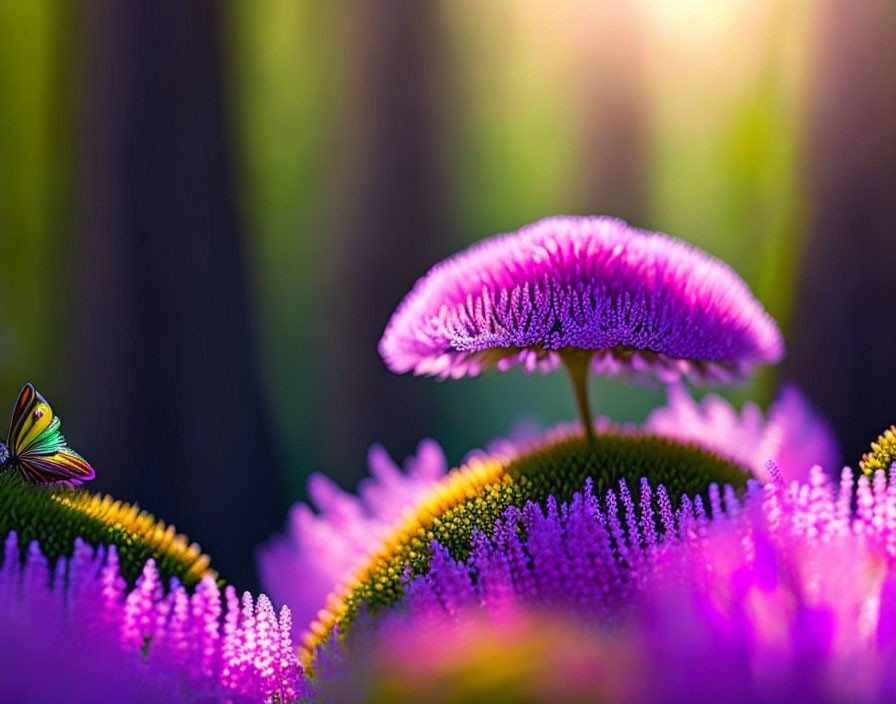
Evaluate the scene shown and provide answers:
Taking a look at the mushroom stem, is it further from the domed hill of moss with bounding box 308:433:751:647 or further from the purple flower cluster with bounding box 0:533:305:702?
the purple flower cluster with bounding box 0:533:305:702

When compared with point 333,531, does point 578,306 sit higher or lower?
higher

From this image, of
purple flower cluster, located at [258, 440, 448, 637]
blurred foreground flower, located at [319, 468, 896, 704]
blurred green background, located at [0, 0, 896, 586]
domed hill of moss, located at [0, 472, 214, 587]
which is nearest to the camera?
blurred foreground flower, located at [319, 468, 896, 704]

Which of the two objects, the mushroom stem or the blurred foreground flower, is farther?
the mushroom stem

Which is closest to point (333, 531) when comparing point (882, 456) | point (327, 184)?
point (882, 456)

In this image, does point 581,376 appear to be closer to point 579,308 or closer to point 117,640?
A: point 579,308

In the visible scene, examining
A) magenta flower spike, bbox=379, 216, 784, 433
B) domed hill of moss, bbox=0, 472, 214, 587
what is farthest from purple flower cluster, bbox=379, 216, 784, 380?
domed hill of moss, bbox=0, 472, 214, 587

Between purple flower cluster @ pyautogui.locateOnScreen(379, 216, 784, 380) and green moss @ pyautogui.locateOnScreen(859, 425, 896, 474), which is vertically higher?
purple flower cluster @ pyautogui.locateOnScreen(379, 216, 784, 380)

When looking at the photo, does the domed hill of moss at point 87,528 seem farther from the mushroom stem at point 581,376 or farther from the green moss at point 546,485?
the mushroom stem at point 581,376
